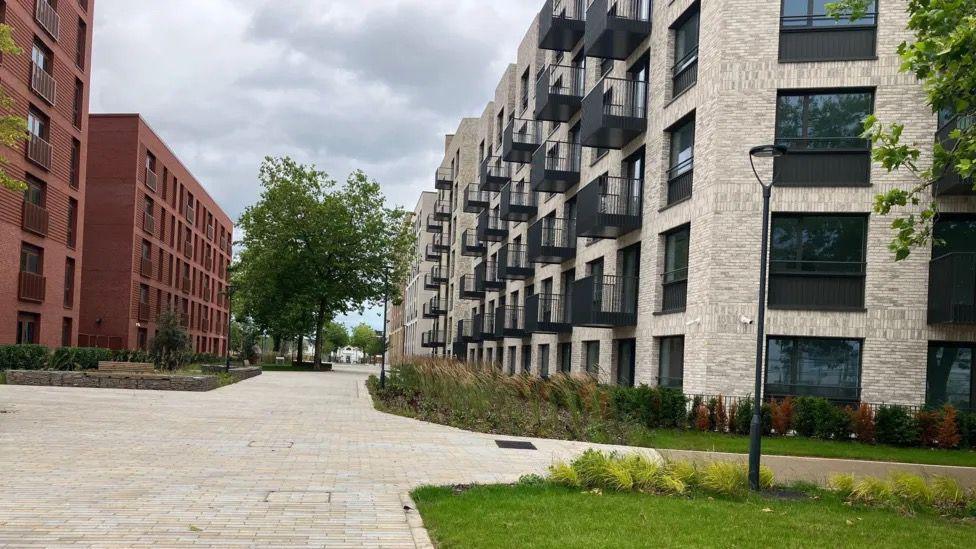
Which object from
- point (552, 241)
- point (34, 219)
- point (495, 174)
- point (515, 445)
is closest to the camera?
point (515, 445)

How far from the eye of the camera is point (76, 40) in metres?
36.2

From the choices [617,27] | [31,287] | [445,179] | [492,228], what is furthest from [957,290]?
[445,179]

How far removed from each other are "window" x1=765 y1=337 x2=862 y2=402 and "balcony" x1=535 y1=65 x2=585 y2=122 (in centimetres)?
1321

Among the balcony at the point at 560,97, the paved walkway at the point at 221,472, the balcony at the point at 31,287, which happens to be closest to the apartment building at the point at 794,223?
the paved walkway at the point at 221,472

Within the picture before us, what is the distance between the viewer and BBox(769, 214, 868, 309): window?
17.7 meters

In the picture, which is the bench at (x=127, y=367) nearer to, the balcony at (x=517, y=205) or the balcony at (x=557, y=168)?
the balcony at (x=557, y=168)

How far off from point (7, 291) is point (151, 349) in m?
5.25

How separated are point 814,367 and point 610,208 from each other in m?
7.50

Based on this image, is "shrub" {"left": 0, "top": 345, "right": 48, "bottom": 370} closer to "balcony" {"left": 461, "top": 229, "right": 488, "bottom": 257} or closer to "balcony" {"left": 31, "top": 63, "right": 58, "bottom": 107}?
"balcony" {"left": 31, "top": 63, "right": 58, "bottom": 107}

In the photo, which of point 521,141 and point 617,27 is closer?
point 617,27

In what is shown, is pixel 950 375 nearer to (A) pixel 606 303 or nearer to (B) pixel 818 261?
(B) pixel 818 261

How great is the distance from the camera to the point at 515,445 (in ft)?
46.8

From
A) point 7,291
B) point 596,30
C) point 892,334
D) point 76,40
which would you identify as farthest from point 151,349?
point 892,334

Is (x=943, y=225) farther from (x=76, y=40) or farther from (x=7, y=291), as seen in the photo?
(x=76, y=40)
